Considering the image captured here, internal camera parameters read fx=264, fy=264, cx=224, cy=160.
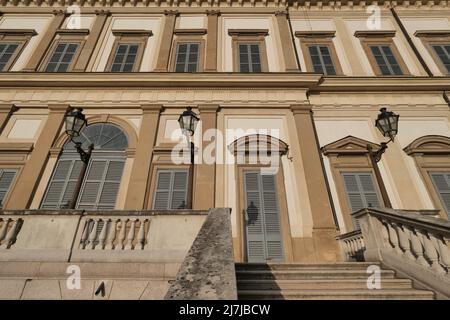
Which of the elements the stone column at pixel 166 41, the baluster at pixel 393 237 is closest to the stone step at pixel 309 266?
the baluster at pixel 393 237

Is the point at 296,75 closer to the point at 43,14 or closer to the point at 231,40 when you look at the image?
the point at 231,40

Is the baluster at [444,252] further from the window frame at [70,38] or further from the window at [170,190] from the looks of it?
the window frame at [70,38]

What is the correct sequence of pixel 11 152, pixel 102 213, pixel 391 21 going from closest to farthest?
pixel 102 213, pixel 11 152, pixel 391 21

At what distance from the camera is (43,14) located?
13508 millimetres

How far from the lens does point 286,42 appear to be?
484 inches

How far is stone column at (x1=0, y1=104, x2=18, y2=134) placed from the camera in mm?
9641

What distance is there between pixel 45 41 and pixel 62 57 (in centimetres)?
139

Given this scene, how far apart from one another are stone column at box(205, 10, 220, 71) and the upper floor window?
850 millimetres

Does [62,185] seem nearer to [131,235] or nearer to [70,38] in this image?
[131,235]

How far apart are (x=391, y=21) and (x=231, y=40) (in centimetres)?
845

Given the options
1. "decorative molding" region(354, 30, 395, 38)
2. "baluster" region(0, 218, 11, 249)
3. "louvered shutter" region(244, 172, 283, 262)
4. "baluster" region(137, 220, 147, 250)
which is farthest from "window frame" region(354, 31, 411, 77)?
"baluster" region(0, 218, 11, 249)

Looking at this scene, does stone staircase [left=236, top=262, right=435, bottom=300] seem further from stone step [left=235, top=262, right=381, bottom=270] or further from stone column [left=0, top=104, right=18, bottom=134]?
stone column [left=0, top=104, right=18, bottom=134]
